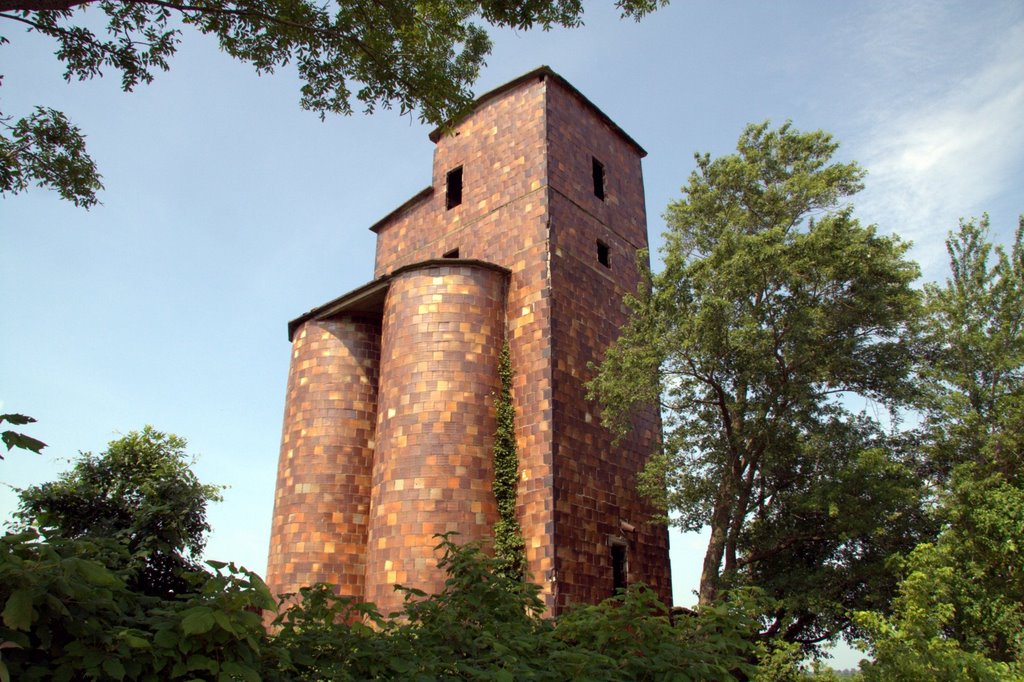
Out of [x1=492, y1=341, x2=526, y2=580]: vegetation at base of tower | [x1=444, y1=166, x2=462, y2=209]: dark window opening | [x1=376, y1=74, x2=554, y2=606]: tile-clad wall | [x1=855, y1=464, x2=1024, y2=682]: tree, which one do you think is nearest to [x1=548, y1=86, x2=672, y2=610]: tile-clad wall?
[x1=376, y1=74, x2=554, y2=606]: tile-clad wall

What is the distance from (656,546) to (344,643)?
14983 millimetres

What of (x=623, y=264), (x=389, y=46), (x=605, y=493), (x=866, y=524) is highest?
(x=623, y=264)

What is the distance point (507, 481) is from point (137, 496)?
11811mm

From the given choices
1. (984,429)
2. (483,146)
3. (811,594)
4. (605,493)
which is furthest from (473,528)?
(984,429)

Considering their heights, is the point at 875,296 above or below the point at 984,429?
above

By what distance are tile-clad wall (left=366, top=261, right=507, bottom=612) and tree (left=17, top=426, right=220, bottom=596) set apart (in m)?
6.55

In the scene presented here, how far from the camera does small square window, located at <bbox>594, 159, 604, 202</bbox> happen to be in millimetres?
21559

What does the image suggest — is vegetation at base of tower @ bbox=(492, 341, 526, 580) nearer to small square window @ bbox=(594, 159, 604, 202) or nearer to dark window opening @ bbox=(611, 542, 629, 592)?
dark window opening @ bbox=(611, 542, 629, 592)

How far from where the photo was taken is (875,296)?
616 inches

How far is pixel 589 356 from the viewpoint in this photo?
1850 centimetres

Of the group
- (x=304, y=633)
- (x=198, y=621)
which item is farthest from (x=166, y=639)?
(x=304, y=633)

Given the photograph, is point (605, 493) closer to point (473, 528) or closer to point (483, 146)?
point (473, 528)

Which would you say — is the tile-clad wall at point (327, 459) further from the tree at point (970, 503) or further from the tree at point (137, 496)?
the tree at point (970, 503)

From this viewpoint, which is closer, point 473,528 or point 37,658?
point 37,658
